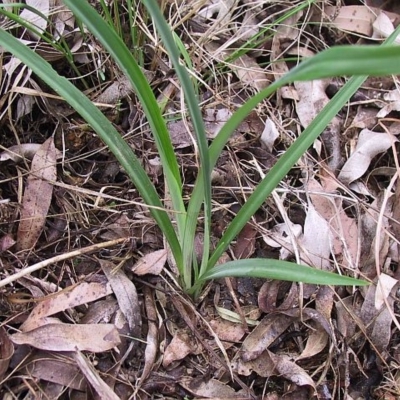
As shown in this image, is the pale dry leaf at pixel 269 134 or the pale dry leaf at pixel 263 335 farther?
the pale dry leaf at pixel 269 134

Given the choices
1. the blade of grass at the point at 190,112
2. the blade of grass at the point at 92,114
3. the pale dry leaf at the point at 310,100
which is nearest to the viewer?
the blade of grass at the point at 190,112

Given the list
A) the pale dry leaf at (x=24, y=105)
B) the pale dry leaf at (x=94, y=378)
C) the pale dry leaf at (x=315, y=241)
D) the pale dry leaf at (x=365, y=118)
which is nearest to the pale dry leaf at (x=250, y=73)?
the pale dry leaf at (x=365, y=118)

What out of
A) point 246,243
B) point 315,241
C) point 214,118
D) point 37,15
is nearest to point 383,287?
point 315,241

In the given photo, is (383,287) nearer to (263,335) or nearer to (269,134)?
(263,335)

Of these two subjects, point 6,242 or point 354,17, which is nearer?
point 6,242

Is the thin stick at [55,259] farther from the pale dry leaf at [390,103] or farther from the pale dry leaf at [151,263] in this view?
the pale dry leaf at [390,103]

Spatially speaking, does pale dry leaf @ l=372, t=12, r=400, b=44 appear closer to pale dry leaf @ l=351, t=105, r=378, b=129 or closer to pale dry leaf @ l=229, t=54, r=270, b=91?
pale dry leaf @ l=351, t=105, r=378, b=129
